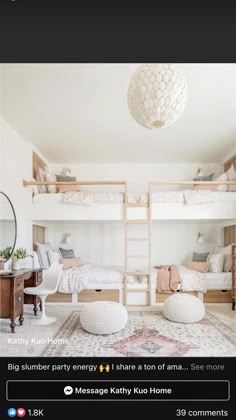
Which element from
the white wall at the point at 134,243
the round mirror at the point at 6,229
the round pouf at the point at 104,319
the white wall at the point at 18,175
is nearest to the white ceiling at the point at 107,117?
the white wall at the point at 18,175

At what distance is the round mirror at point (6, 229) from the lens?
2379 millimetres

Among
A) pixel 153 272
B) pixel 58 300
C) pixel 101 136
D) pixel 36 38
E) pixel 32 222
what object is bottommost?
pixel 58 300

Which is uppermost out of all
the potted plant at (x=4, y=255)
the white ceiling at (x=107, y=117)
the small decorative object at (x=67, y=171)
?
the white ceiling at (x=107, y=117)

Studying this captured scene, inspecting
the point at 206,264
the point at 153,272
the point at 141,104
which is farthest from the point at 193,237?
the point at 141,104

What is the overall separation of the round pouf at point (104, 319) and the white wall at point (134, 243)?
97cm

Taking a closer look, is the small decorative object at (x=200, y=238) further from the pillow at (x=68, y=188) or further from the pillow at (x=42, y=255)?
the pillow at (x=42, y=255)

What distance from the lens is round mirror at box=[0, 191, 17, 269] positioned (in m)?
2.38

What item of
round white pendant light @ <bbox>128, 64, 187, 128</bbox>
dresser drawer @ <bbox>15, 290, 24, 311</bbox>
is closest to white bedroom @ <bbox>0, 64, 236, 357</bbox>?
dresser drawer @ <bbox>15, 290, 24, 311</bbox>

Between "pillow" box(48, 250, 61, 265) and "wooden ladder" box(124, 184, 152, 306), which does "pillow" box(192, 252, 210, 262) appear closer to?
"wooden ladder" box(124, 184, 152, 306)
